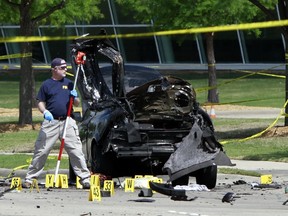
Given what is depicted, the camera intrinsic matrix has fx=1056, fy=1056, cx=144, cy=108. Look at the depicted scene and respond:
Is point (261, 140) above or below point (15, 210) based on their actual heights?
above

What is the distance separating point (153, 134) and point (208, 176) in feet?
3.16

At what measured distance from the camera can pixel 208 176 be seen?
48.2 ft

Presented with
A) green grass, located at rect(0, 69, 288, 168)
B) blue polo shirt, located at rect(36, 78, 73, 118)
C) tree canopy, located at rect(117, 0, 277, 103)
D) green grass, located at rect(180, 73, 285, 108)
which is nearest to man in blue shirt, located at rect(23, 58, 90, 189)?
blue polo shirt, located at rect(36, 78, 73, 118)

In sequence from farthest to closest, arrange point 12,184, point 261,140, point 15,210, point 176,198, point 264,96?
point 264,96, point 261,140, point 12,184, point 176,198, point 15,210

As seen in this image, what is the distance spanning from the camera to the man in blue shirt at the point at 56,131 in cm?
1460

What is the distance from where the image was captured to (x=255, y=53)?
47.4 metres

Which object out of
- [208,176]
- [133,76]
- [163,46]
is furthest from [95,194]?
[163,46]

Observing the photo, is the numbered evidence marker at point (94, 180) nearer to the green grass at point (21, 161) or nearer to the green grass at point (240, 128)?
the green grass at point (21, 161)

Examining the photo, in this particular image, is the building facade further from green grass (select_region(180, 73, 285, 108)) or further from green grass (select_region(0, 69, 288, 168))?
green grass (select_region(0, 69, 288, 168))

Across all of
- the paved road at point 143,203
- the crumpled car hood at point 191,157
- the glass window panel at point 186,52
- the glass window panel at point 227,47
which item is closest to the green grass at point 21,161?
the paved road at point 143,203

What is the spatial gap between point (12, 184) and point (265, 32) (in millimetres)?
33136

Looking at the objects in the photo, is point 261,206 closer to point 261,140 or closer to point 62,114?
point 62,114

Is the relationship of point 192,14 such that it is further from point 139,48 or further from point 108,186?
point 139,48

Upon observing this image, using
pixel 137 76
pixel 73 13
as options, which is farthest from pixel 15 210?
pixel 73 13
